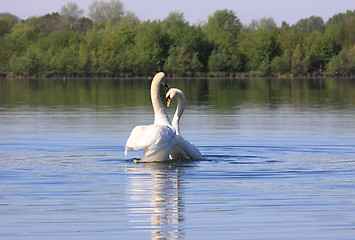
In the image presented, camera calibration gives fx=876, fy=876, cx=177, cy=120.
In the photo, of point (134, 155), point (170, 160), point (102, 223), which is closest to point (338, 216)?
point (102, 223)

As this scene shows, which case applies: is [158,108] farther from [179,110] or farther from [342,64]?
[342,64]

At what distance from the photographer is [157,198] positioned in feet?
43.3

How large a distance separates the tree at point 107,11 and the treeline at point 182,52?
91.3 ft

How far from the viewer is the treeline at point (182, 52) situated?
137625 millimetres

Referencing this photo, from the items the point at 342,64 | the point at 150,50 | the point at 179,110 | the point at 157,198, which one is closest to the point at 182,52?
the point at 150,50

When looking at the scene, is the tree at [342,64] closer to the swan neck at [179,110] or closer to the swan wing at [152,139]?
the swan neck at [179,110]

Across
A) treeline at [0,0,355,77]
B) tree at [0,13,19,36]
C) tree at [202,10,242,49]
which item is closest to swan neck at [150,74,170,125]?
treeline at [0,0,355,77]

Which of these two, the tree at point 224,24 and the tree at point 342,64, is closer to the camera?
the tree at point 342,64

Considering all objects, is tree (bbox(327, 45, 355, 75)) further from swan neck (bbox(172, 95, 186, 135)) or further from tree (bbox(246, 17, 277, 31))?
swan neck (bbox(172, 95, 186, 135))

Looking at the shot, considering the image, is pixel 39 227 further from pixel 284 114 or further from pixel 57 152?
pixel 284 114

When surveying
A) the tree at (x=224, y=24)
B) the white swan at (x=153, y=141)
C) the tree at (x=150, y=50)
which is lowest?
the white swan at (x=153, y=141)

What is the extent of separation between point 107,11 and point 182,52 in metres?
52.2

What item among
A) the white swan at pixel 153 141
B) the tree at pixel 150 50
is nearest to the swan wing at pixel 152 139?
the white swan at pixel 153 141

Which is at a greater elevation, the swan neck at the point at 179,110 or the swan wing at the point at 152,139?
the swan neck at the point at 179,110
